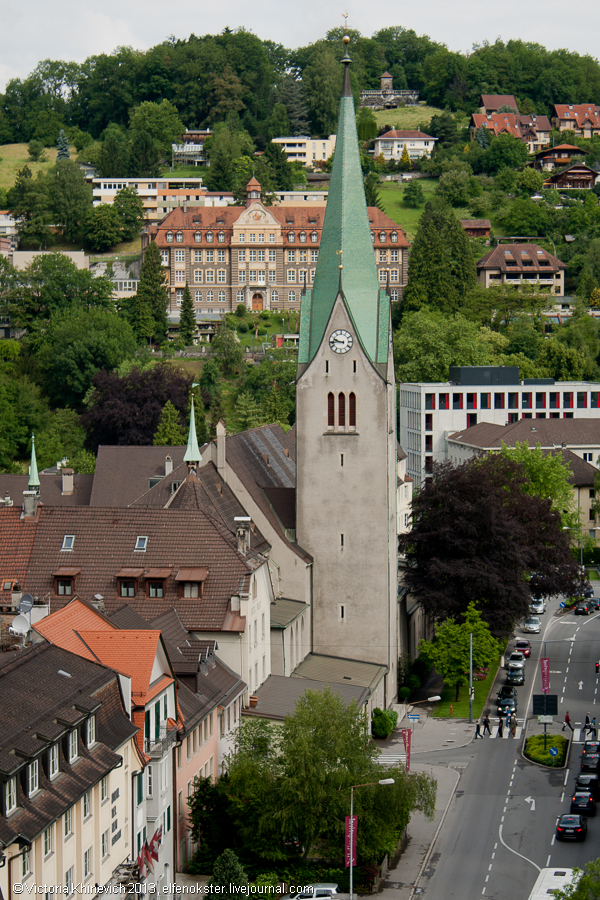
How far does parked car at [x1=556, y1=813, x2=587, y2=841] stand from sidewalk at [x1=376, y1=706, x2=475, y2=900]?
201 inches

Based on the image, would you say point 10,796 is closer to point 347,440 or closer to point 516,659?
point 347,440

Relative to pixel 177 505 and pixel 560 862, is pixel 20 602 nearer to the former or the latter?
pixel 177 505

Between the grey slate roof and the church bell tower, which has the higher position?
the church bell tower

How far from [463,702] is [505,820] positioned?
2028cm

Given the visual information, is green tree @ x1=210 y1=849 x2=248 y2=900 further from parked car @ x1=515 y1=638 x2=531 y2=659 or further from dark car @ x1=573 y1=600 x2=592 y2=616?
dark car @ x1=573 y1=600 x2=592 y2=616

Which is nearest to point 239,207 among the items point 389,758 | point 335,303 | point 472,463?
point 472,463

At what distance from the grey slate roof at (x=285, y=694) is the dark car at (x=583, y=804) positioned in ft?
33.1

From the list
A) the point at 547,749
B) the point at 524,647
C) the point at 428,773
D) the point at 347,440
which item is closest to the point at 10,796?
the point at 428,773

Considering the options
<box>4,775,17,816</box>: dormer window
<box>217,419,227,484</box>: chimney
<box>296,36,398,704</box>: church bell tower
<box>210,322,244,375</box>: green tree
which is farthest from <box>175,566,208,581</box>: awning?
<box>210,322,244,375</box>: green tree

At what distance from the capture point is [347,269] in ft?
252

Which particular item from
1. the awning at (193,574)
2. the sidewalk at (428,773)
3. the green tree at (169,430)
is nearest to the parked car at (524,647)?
the sidewalk at (428,773)

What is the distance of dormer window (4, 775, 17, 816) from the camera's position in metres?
36.9

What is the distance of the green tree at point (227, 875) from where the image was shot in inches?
1937

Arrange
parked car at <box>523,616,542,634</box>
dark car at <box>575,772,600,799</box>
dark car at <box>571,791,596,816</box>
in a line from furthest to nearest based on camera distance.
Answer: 1. parked car at <box>523,616,542,634</box>
2. dark car at <box>575,772,600,799</box>
3. dark car at <box>571,791,596,816</box>
